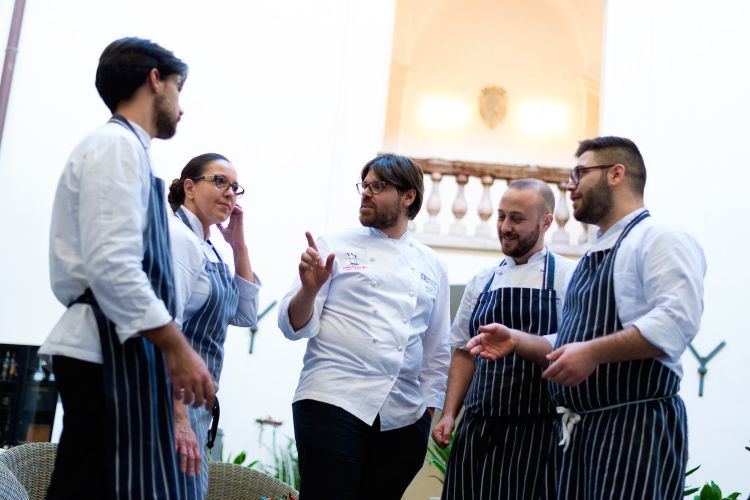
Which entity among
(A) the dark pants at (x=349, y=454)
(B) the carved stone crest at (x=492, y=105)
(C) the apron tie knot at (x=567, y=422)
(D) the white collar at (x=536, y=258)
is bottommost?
(A) the dark pants at (x=349, y=454)

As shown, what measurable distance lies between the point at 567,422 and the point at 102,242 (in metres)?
1.66

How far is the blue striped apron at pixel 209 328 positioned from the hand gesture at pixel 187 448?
1.00 ft

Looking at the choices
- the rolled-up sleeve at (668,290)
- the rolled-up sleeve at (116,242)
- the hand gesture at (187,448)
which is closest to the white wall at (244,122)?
the hand gesture at (187,448)

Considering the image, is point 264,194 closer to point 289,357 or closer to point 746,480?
point 289,357

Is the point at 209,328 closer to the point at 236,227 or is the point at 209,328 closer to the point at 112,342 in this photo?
the point at 236,227

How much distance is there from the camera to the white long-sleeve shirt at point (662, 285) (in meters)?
2.62

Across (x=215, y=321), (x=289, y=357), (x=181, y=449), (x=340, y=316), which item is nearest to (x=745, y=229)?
(x=289, y=357)

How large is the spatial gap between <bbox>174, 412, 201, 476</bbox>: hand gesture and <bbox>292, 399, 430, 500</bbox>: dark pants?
677mm

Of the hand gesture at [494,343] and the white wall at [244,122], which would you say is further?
the white wall at [244,122]

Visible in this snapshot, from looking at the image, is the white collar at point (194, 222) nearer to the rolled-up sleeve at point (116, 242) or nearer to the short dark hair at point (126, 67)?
the short dark hair at point (126, 67)

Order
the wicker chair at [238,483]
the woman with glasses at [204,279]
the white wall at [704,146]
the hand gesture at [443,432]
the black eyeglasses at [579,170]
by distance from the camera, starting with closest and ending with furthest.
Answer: the woman with glasses at [204,279]
the black eyeglasses at [579,170]
the hand gesture at [443,432]
the wicker chair at [238,483]
the white wall at [704,146]

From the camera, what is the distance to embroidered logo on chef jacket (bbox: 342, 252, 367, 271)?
3492mm

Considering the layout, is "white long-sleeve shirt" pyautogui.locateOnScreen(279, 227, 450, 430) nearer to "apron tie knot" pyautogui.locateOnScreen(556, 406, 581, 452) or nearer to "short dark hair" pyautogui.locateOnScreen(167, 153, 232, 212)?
"short dark hair" pyautogui.locateOnScreen(167, 153, 232, 212)

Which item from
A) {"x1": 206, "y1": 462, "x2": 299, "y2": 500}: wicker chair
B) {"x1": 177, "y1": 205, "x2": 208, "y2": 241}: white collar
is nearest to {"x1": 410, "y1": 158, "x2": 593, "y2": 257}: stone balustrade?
{"x1": 206, "y1": 462, "x2": 299, "y2": 500}: wicker chair
